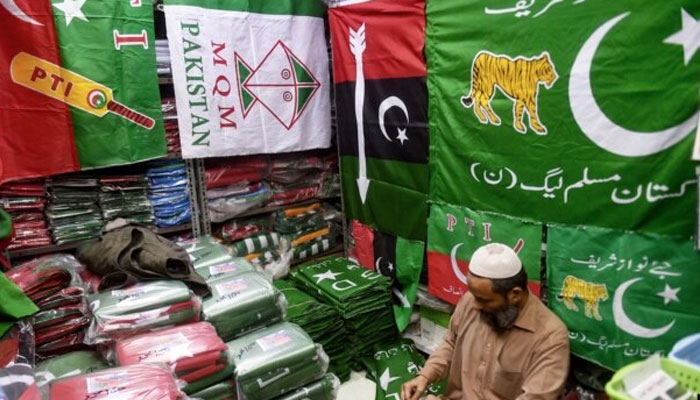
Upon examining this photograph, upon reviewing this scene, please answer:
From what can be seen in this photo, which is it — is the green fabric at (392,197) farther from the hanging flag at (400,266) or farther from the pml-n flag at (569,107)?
the pml-n flag at (569,107)

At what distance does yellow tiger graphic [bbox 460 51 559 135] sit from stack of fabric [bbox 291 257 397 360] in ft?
4.41

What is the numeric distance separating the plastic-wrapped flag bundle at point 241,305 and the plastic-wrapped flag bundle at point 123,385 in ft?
1.72

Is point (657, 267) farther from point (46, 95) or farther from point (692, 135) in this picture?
point (46, 95)

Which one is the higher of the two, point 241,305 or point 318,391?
point 241,305

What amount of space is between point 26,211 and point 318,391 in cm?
187

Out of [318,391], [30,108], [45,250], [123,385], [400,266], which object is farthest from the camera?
[400,266]

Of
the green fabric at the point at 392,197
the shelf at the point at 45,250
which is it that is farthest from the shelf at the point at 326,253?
the shelf at the point at 45,250

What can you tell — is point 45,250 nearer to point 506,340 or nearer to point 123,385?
point 123,385

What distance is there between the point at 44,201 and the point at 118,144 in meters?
0.50

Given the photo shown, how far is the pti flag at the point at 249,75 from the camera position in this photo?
9.35 ft

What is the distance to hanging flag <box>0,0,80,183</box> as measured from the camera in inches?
91.9

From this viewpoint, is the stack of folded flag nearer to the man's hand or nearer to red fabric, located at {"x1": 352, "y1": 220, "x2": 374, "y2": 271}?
the man's hand

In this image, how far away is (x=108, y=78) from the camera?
2.63 metres

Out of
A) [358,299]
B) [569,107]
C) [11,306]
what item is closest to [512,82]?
[569,107]
